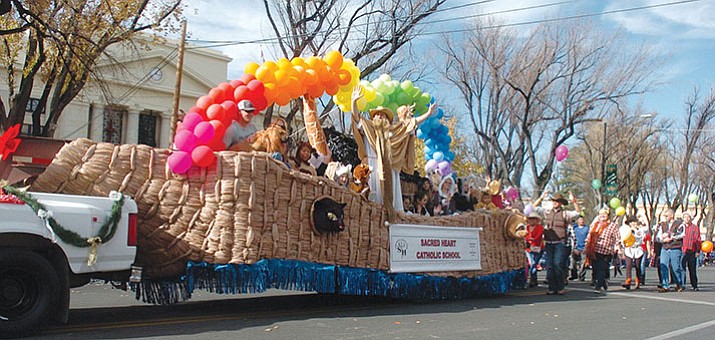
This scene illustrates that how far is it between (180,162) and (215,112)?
1120mm

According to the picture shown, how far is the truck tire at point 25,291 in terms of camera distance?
568cm

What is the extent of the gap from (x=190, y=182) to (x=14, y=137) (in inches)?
69.1

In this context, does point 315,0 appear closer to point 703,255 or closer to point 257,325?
point 257,325

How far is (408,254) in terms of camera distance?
30.7 feet

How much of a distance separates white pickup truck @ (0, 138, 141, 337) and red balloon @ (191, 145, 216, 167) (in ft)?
2.92

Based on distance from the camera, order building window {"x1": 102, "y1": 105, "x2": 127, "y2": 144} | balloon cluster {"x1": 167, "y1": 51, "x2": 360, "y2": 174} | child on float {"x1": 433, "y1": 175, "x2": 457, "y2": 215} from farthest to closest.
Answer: building window {"x1": 102, "y1": 105, "x2": 127, "y2": 144}
child on float {"x1": 433, "y1": 175, "x2": 457, "y2": 215}
balloon cluster {"x1": 167, "y1": 51, "x2": 360, "y2": 174}

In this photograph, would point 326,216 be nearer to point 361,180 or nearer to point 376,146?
point 361,180

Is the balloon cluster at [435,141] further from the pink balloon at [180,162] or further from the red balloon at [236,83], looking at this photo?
the pink balloon at [180,162]

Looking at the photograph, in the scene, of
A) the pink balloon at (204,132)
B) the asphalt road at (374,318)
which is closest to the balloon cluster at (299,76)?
the pink balloon at (204,132)

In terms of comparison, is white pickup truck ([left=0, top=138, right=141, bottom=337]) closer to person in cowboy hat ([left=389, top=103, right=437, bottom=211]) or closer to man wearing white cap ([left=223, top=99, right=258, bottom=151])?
man wearing white cap ([left=223, top=99, right=258, bottom=151])

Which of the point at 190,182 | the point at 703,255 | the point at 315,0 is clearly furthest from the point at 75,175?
the point at 703,255

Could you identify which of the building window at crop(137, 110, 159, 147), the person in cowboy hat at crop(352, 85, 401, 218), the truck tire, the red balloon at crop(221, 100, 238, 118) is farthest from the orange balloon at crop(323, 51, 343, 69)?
the building window at crop(137, 110, 159, 147)

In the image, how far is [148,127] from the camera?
37188 mm

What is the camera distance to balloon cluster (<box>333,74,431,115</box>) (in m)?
11.3
